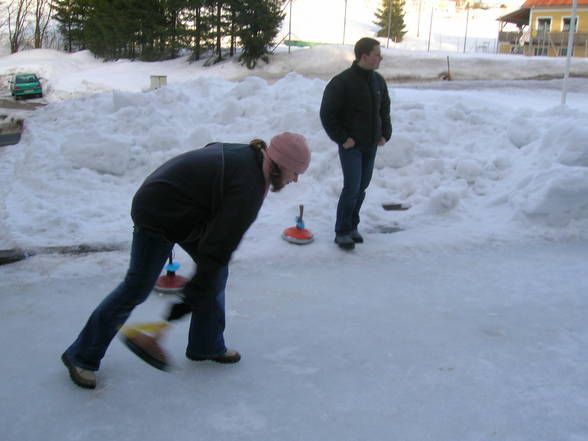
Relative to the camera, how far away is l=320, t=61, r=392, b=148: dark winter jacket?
4.91m

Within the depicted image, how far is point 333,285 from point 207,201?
6.56ft

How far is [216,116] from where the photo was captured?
855cm

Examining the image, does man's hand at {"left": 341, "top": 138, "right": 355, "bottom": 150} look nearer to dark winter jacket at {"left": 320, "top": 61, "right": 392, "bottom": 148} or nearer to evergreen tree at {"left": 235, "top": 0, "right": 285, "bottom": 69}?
dark winter jacket at {"left": 320, "top": 61, "right": 392, "bottom": 148}

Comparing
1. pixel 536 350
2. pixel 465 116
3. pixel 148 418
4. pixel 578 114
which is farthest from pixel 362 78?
pixel 578 114

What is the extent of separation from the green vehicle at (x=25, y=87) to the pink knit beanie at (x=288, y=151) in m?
29.2

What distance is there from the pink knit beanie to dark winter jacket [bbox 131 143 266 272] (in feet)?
0.30

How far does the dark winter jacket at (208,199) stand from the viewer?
245 centimetres

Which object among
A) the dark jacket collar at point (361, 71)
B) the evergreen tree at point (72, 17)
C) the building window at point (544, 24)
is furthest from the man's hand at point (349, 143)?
the evergreen tree at point (72, 17)

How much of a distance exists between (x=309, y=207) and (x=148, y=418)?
3557 millimetres

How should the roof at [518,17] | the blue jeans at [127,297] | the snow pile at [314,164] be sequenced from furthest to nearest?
1. the roof at [518,17]
2. the snow pile at [314,164]
3. the blue jeans at [127,297]

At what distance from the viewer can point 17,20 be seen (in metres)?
55.8

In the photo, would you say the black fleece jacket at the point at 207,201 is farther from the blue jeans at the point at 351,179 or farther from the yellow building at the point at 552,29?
the yellow building at the point at 552,29

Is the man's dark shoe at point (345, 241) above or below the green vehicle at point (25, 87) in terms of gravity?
below

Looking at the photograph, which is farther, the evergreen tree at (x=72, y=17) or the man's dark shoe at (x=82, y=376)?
the evergreen tree at (x=72, y=17)
